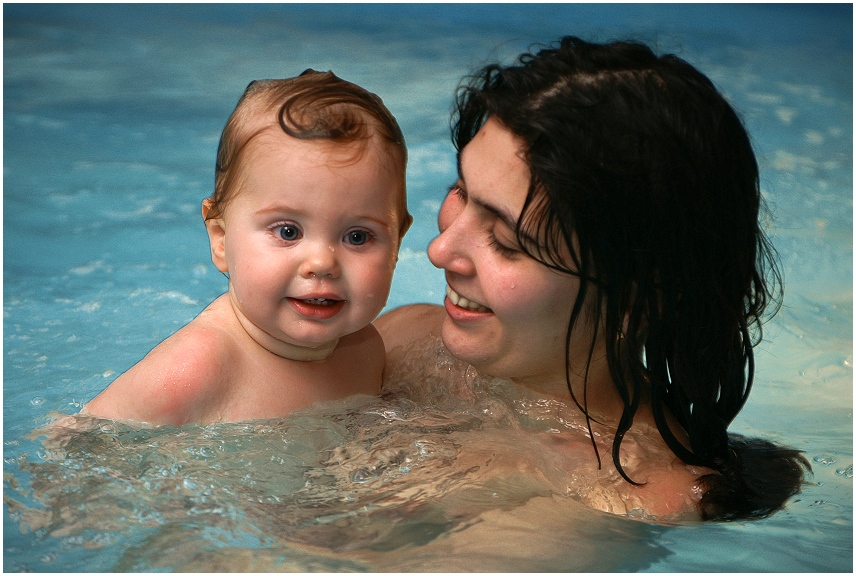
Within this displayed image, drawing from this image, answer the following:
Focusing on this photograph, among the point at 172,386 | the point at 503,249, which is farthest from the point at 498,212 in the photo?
the point at 172,386

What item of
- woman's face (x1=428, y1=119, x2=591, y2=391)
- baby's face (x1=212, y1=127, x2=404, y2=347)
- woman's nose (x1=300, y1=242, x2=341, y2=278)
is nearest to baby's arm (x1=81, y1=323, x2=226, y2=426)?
baby's face (x1=212, y1=127, x2=404, y2=347)

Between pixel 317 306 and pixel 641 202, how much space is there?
71cm

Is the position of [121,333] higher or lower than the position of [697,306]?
lower

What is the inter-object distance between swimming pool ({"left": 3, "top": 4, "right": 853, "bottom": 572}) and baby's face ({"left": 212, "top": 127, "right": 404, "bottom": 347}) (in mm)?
296

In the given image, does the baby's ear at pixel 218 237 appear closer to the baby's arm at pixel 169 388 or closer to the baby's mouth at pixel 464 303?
the baby's arm at pixel 169 388

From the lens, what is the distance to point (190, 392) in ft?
7.14

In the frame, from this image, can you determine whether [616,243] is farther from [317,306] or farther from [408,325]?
[408,325]

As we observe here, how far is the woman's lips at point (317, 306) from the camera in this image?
2.19 meters

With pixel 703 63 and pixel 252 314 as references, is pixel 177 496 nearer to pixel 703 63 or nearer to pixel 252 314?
pixel 252 314

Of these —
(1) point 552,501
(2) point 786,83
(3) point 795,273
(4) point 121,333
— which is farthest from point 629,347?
(2) point 786,83

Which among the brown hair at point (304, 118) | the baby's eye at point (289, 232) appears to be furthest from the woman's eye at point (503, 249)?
the baby's eye at point (289, 232)

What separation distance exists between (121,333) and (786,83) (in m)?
3.96

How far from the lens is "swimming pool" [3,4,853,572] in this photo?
2.04 metres

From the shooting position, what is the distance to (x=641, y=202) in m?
2.04
